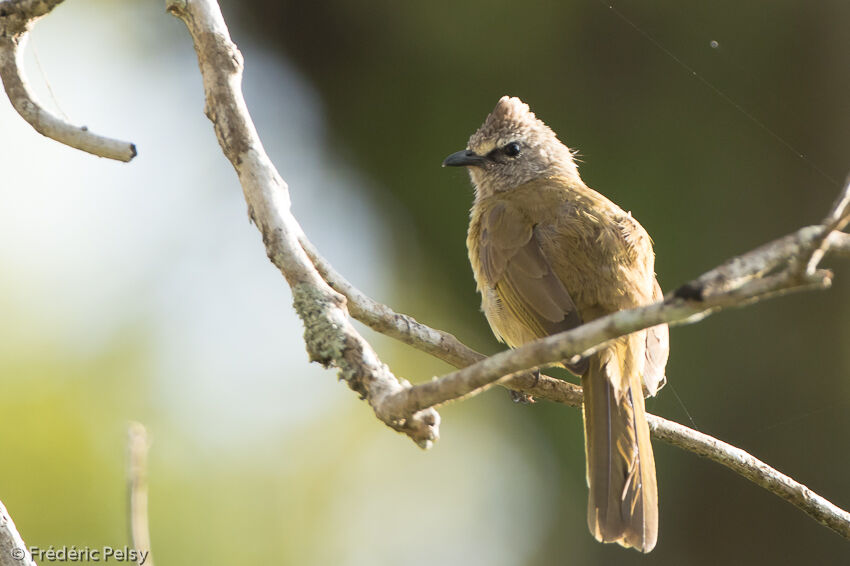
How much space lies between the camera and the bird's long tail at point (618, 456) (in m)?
3.57

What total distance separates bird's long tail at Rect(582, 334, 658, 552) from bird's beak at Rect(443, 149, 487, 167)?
6.41 feet

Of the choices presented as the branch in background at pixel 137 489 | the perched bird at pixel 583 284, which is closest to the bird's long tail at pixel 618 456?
the perched bird at pixel 583 284

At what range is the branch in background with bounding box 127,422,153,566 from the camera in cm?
242

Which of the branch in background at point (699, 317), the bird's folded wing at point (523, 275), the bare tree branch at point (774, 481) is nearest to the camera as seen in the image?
the branch in background at point (699, 317)

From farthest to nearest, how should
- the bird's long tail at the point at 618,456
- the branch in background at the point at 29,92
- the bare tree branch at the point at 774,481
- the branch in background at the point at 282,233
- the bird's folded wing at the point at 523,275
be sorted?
the bird's folded wing at the point at 523,275, the bird's long tail at the point at 618,456, the bare tree branch at the point at 774,481, the branch in background at the point at 29,92, the branch in background at the point at 282,233

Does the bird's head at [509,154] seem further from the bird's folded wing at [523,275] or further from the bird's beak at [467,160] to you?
the bird's folded wing at [523,275]

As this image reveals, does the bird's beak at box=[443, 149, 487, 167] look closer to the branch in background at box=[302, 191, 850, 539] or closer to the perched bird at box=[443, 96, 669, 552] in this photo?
the perched bird at box=[443, 96, 669, 552]

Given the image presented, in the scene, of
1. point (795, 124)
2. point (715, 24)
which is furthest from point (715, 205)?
point (715, 24)

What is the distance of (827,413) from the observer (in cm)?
716

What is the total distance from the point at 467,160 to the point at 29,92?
2922 mm

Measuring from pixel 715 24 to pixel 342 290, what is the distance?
17.0 feet

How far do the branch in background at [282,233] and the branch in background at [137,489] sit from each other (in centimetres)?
57

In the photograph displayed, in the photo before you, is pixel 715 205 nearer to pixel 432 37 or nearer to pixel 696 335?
pixel 696 335

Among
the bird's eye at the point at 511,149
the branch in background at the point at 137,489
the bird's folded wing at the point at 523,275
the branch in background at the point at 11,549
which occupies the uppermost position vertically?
the bird's eye at the point at 511,149
